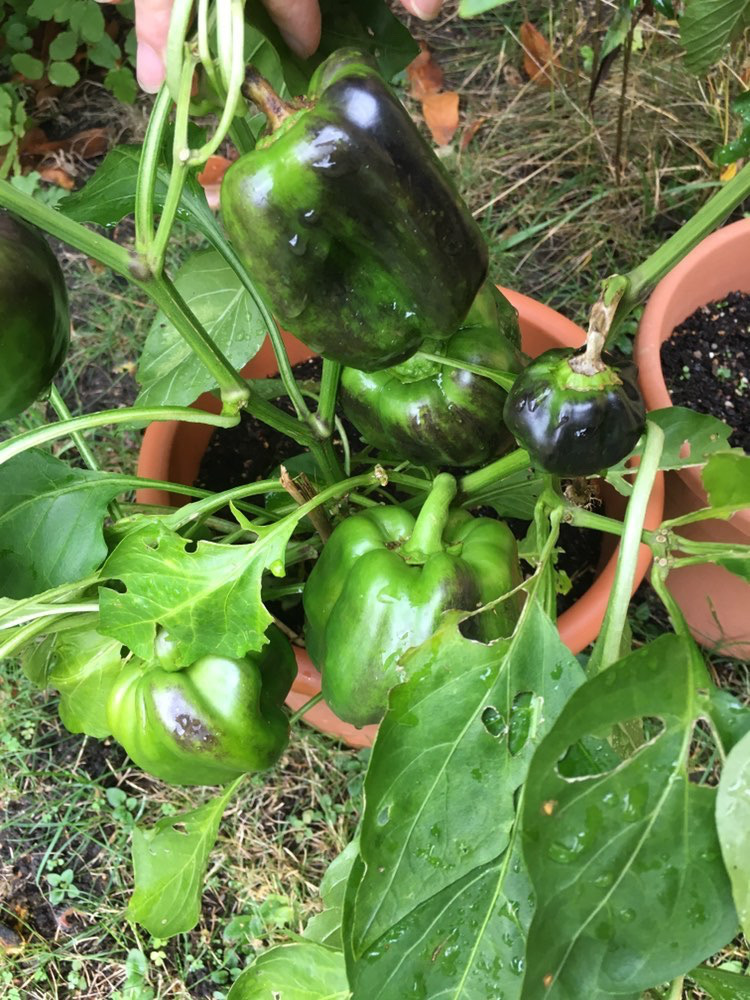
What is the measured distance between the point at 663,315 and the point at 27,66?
1.21 meters

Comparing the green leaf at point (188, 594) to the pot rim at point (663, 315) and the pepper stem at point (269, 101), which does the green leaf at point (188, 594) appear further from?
the pot rim at point (663, 315)

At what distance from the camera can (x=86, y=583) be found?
2.32 ft

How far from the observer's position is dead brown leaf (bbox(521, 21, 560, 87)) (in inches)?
60.6

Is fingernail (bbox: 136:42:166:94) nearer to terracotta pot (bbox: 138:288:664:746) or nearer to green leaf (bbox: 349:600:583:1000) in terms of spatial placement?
terracotta pot (bbox: 138:288:664:746)

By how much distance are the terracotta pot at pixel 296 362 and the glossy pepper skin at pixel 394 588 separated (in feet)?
0.52

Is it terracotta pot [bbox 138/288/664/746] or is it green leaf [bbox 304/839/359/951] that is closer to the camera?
green leaf [bbox 304/839/359/951]

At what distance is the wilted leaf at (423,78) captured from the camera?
1574 mm

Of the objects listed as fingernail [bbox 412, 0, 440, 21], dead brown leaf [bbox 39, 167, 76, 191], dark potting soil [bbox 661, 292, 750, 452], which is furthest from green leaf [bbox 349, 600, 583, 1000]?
dead brown leaf [bbox 39, 167, 76, 191]

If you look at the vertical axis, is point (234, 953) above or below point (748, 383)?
below

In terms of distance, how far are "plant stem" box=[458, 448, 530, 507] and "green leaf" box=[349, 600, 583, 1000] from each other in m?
0.17

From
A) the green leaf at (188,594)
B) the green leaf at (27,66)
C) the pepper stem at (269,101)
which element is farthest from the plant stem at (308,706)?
the green leaf at (27,66)

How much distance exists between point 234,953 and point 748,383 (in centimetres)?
99

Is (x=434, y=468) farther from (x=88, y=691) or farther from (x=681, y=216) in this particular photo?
(x=681, y=216)

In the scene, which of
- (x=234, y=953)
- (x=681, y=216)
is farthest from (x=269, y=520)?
(x=681, y=216)
